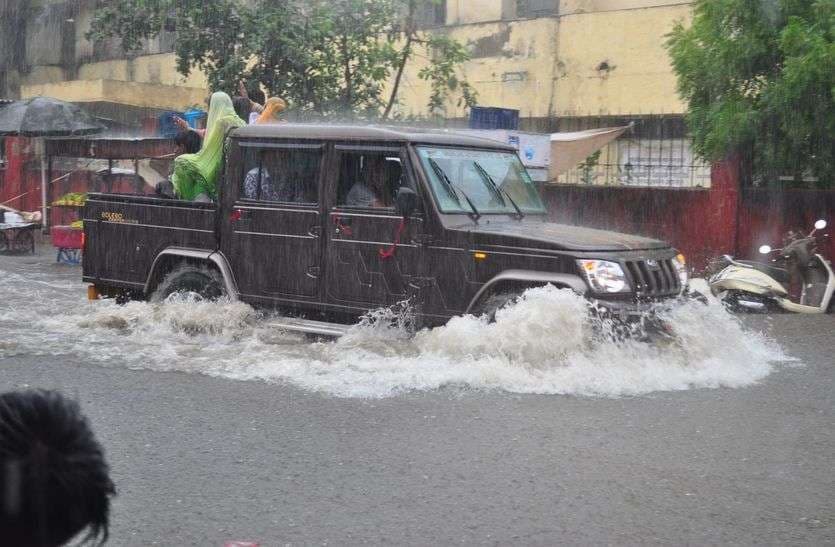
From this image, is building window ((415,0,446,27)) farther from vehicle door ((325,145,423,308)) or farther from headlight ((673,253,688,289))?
headlight ((673,253,688,289))

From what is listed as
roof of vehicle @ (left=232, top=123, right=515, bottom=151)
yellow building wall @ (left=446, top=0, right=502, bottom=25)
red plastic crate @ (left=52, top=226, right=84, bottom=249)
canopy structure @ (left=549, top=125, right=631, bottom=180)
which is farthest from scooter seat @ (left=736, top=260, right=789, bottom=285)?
yellow building wall @ (left=446, top=0, right=502, bottom=25)

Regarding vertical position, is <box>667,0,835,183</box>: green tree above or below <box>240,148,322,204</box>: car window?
above

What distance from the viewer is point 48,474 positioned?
1.60 meters

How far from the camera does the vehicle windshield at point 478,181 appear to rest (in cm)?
841

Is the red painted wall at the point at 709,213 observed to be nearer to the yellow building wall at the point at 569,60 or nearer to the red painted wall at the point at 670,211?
the red painted wall at the point at 670,211

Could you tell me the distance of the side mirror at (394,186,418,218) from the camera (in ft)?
26.5

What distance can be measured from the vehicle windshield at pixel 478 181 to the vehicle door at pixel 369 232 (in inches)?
9.4

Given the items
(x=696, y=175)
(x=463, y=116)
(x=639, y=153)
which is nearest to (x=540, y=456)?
(x=696, y=175)

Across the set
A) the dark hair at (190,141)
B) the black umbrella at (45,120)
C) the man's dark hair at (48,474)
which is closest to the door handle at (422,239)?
the dark hair at (190,141)

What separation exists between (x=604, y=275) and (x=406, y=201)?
1.61 metres

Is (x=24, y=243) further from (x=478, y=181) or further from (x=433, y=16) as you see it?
(x=478, y=181)

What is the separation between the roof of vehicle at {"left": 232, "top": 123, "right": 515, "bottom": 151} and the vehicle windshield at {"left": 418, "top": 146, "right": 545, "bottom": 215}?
8 centimetres

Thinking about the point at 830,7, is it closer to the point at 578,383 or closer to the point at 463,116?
the point at 578,383

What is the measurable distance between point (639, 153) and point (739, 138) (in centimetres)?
387
